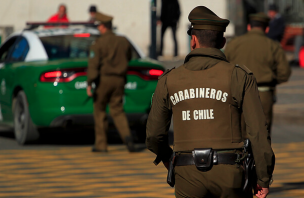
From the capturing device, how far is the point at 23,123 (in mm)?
10211

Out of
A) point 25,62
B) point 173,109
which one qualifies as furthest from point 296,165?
point 173,109

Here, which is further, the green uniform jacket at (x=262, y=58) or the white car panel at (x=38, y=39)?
the white car panel at (x=38, y=39)

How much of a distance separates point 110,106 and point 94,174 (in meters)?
1.71

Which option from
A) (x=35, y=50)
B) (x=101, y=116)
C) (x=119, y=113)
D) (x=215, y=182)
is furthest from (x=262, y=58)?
(x=35, y=50)

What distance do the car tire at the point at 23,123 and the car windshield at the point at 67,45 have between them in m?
0.71

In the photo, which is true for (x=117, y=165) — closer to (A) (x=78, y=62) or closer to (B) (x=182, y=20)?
(A) (x=78, y=62)

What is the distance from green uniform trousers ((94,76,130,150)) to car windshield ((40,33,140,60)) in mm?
1069

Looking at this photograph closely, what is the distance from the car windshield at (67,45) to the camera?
1032 centimetres

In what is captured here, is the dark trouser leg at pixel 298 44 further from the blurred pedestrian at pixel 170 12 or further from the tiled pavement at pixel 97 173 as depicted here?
the tiled pavement at pixel 97 173

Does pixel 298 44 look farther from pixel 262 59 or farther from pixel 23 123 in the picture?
pixel 262 59

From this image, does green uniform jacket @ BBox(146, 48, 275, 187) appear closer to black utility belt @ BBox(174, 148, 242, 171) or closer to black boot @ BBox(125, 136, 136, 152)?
black utility belt @ BBox(174, 148, 242, 171)

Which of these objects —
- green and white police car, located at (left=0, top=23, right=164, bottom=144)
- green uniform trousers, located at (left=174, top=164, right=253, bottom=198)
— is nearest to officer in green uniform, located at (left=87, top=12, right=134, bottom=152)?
green and white police car, located at (left=0, top=23, right=164, bottom=144)

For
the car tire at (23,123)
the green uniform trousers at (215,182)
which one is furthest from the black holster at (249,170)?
the car tire at (23,123)

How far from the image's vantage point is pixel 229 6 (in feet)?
83.8
